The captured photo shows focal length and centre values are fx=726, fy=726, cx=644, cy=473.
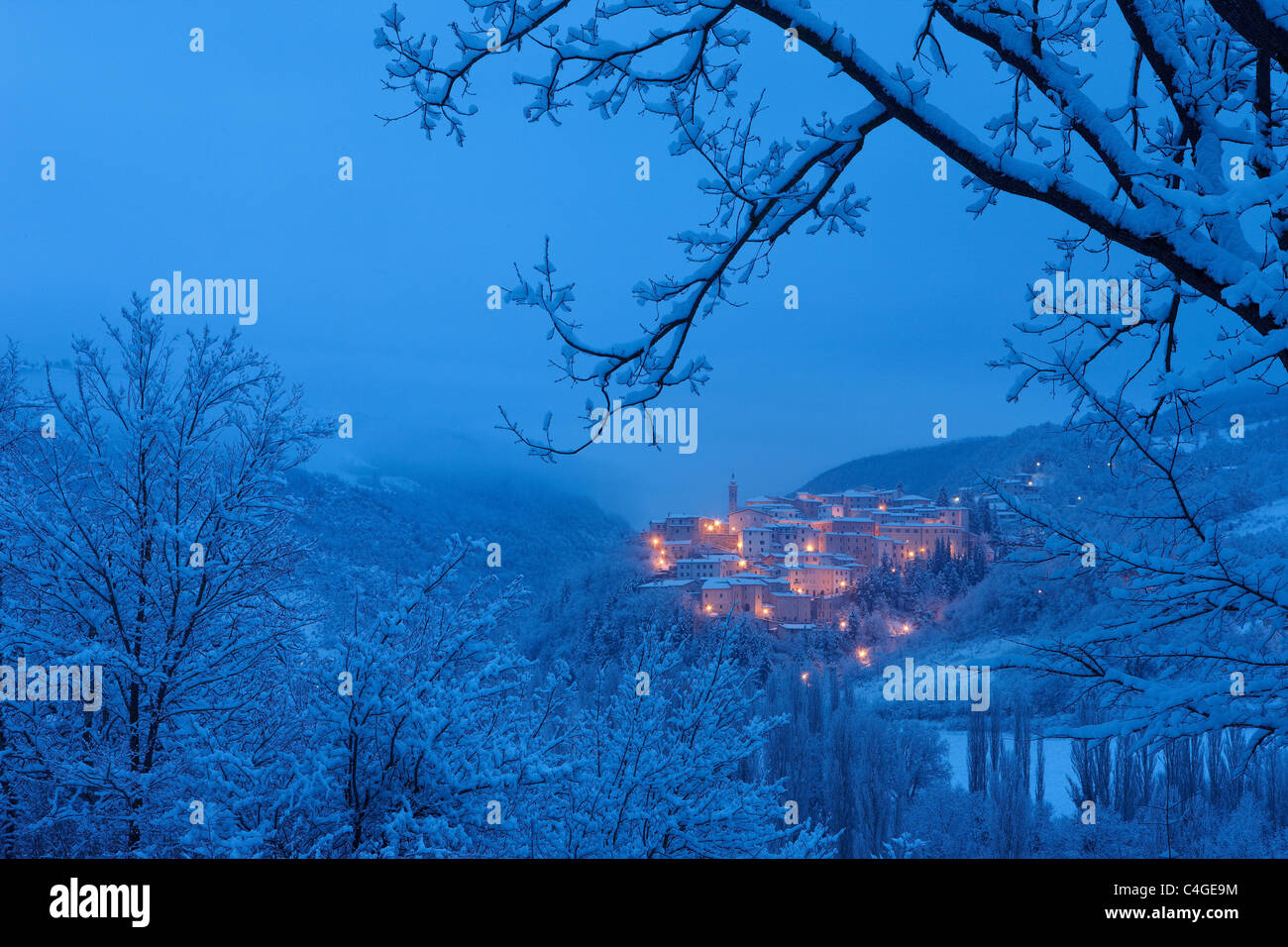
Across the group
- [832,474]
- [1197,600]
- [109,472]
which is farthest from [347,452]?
[832,474]

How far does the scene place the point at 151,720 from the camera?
569cm

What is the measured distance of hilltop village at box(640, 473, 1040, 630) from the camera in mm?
23859

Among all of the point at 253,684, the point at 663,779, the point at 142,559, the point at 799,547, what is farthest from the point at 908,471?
the point at 142,559

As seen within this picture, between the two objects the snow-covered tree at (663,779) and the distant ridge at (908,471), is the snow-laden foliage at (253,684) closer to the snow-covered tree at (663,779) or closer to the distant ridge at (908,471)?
the snow-covered tree at (663,779)

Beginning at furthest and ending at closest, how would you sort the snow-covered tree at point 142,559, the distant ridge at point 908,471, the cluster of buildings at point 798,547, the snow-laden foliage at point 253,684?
the distant ridge at point 908,471 < the cluster of buildings at point 798,547 < the snow-covered tree at point 142,559 < the snow-laden foliage at point 253,684

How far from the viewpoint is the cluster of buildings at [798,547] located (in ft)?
78.3

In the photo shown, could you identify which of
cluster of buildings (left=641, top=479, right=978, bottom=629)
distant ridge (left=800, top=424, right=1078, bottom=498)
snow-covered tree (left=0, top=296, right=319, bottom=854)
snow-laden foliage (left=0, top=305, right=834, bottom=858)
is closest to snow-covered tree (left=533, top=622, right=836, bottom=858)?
snow-laden foliage (left=0, top=305, right=834, bottom=858)

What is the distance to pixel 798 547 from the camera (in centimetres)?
2505

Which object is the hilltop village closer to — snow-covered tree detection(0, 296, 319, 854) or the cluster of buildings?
the cluster of buildings

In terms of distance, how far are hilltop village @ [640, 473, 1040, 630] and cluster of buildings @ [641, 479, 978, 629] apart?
0.04m

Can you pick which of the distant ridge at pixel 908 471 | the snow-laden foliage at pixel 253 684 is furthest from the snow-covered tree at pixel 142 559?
the distant ridge at pixel 908 471

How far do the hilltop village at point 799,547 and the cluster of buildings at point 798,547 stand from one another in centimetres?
4
